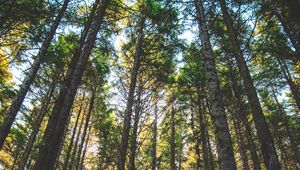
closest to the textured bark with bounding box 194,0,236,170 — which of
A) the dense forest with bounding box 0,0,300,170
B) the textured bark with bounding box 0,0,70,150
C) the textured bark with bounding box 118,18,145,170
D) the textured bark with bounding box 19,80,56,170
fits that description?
the dense forest with bounding box 0,0,300,170

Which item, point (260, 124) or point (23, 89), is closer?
point (260, 124)

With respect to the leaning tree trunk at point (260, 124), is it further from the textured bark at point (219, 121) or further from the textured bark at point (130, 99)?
the textured bark at point (130, 99)

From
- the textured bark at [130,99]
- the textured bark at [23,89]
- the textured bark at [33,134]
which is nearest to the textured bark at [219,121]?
the textured bark at [130,99]

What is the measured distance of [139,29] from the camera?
35.6ft

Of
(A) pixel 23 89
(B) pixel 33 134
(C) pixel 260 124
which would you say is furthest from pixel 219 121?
(B) pixel 33 134

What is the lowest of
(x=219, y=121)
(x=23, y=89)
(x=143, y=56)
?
(x=219, y=121)

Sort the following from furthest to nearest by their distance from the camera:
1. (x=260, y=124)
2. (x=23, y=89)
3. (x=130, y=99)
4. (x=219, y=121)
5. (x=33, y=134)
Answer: (x=33, y=134)
(x=130, y=99)
(x=23, y=89)
(x=260, y=124)
(x=219, y=121)

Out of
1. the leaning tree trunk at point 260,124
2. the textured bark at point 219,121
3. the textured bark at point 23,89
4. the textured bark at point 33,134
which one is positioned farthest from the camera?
the textured bark at point 33,134

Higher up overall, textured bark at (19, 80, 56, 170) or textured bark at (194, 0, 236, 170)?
textured bark at (19, 80, 56, 170)

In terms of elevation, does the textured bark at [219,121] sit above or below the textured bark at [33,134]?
below

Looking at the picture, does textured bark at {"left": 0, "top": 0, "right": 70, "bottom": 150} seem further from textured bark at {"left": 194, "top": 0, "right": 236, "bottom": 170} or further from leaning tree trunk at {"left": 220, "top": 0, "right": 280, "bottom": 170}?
leaning tree trunk at {"left": 220, "top": 0, "right": 280, "bottom": 170}

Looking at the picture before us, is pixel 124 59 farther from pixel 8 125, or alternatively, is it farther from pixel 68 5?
pixel 8 125

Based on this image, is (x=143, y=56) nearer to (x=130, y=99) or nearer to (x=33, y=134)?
(x=130, y=99)

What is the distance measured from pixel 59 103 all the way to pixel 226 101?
445 inches
